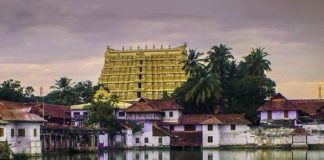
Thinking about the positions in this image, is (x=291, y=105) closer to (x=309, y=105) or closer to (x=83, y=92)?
(x=309, y=105)

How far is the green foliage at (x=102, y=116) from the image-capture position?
75.4m

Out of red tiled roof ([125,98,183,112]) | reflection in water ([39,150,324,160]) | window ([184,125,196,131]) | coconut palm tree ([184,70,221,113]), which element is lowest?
reflection in water ([39,150,324,160])

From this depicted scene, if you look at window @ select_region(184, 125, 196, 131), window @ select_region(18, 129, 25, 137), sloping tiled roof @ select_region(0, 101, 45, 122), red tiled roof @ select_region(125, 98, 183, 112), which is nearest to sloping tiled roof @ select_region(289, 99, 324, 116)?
window @ select_region(184, 125, 196, 131)

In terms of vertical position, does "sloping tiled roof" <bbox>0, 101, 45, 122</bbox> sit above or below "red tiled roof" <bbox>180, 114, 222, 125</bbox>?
above

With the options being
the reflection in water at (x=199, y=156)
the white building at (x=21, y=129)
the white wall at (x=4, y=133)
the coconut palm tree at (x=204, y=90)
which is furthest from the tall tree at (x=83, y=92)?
the white wall at (x=4, y=133)

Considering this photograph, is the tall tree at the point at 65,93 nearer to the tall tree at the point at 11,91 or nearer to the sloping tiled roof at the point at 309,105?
the tall tree at the point at 11,91

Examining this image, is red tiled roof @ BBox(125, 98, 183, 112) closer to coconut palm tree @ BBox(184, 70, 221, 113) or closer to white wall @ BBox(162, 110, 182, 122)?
white wall @ BBox(162, 110, 182, 122)

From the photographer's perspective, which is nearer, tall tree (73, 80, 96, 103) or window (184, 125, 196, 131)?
window (184, 125, 196, 131)

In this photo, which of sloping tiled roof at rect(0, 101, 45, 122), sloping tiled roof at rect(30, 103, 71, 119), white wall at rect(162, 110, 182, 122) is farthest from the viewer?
white wall at rect(162, 110, 182, 122)

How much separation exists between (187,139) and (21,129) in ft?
96.4

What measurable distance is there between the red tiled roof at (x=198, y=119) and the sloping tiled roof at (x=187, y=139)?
141 cm

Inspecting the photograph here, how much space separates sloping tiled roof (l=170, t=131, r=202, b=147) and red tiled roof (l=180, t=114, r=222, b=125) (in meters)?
1.41

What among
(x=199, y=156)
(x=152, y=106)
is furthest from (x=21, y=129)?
(x=152, y=106)

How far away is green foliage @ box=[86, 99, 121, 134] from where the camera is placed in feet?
247
